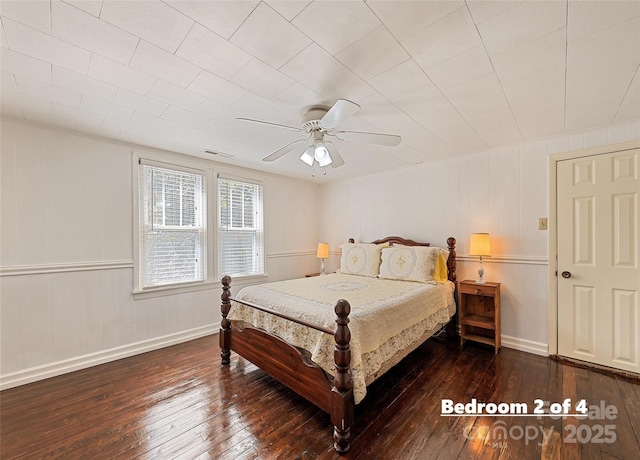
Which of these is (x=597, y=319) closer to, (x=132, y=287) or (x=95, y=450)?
(x=95, y=450)

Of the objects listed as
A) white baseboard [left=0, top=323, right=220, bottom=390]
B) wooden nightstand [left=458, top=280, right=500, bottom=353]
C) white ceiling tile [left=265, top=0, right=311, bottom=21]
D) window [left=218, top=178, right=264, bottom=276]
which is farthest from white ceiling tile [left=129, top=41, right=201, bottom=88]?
wooden nightstand [left=458, top=280, right=500, bottom=353]

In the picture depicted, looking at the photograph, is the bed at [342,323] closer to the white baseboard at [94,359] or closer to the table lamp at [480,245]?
the table lamp at [480,245]

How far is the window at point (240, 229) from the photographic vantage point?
4.18 meters

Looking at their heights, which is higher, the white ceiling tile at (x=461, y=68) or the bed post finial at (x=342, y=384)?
the white ceiling tile at (x=461, y=68)

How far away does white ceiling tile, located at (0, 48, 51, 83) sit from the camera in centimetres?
169

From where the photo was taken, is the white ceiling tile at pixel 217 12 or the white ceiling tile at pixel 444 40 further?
the white ceiling tile at pixel 444 40

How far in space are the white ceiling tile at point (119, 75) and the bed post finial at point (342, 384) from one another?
2.11 m

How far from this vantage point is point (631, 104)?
2336mm

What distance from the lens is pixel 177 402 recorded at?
2312mm

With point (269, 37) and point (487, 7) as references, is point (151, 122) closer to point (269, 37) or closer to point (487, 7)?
point (269, 37)

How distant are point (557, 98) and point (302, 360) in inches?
116

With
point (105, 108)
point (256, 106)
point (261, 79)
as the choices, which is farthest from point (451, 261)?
point (105, 108)

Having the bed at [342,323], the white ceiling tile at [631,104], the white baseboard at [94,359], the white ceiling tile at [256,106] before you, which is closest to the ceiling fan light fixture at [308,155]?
the white ceiling tile at [256,106]

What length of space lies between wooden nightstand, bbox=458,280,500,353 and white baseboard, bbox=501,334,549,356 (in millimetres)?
149
